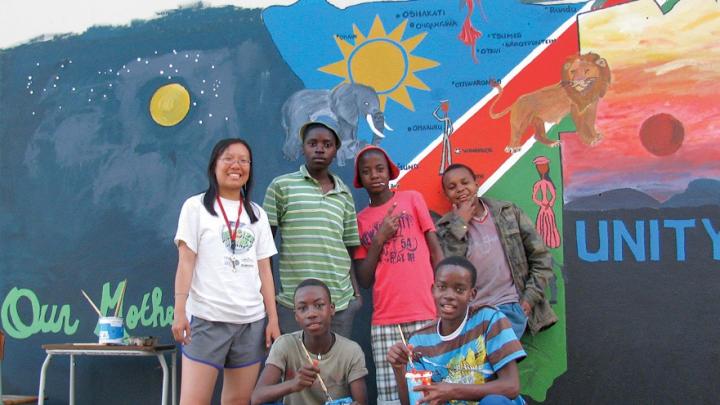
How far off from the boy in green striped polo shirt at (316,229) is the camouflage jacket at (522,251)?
524 mm

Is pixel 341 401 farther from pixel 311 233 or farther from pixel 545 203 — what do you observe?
pixel 545 203

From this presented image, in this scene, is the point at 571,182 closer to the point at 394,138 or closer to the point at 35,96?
the point at 394,138

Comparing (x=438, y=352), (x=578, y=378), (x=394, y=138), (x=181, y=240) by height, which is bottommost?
(x=578, y=378)

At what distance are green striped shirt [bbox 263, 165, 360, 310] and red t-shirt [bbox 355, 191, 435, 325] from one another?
0.14 m

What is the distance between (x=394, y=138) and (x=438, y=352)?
188 cm

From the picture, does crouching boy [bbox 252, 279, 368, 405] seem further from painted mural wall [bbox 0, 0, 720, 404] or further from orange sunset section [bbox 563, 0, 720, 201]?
orange sunset section [bbox 563, 0, 720, 201]

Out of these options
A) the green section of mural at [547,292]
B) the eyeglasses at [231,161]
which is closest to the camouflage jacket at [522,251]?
the green section of mural at [547,292]

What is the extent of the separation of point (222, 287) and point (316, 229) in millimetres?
603

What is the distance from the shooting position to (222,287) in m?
3.32

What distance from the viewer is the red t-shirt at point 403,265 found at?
12.0ft

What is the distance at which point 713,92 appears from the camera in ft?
13.4

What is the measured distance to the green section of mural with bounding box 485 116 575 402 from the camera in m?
4.06

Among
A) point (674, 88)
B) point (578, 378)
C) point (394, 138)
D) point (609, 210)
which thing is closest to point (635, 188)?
point (609, 210)

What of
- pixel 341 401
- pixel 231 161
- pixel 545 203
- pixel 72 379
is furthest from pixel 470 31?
pixel 72 379
